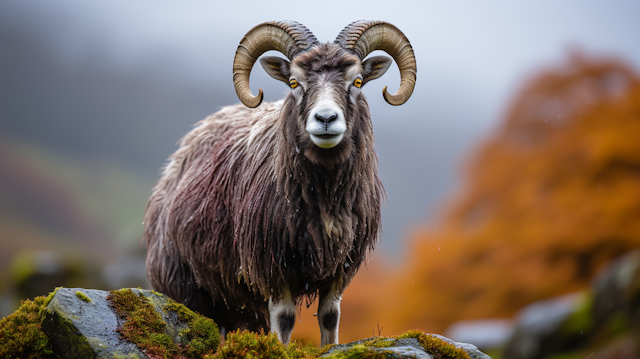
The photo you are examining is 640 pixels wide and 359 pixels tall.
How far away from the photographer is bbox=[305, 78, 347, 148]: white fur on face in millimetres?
4113

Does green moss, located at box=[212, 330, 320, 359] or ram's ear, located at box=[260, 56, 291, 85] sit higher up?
ram's ear, located at box=[260, 56, 291, 85]

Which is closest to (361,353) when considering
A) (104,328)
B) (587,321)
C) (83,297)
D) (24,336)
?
(104,328)

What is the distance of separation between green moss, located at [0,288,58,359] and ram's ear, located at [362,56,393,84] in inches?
134

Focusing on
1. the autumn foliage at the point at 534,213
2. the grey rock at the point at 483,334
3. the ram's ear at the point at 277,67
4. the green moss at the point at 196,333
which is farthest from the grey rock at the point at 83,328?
the grey rock at the point at 483,334

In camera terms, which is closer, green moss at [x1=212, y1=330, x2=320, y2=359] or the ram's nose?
green moss at [x1=212, y1=330, x2=320, y2=359]

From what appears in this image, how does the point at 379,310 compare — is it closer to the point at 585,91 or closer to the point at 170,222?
the point at 585,91

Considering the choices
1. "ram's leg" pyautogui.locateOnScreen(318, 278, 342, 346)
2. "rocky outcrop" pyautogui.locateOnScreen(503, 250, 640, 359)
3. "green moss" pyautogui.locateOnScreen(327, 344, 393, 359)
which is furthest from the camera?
"rocky outcrop" pyautogui.locateOnScreen(503, 250, 640, 359)

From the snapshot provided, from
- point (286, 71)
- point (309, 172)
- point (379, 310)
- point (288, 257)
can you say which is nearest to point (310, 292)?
point (288, 257)

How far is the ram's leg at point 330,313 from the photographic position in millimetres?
5129

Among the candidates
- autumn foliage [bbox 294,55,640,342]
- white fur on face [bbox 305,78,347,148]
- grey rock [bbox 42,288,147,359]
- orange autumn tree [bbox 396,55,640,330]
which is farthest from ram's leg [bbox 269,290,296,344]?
orange autumn tree [bbox 396,55,640,330]

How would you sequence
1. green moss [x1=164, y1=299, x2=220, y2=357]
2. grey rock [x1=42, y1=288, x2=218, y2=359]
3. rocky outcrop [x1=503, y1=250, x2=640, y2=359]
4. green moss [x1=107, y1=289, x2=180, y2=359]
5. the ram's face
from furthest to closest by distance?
1. rocky outcrop [x1=503, y1=250, x2=640, y2=359]
2. green moss [x1=164, y1=299, x2=220, y2=357]
3. green moss [x1=107, y1=289, x2=180, y2=359]
4. the ram's face
5. grey rock [x1=42, y1=288, x2=218, y2=359]

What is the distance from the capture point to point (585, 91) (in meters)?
20.2

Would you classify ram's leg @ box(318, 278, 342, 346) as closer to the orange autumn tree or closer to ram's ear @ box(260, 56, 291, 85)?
ram's ear @ box(260, 56, 291, 85)

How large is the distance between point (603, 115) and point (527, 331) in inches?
389
